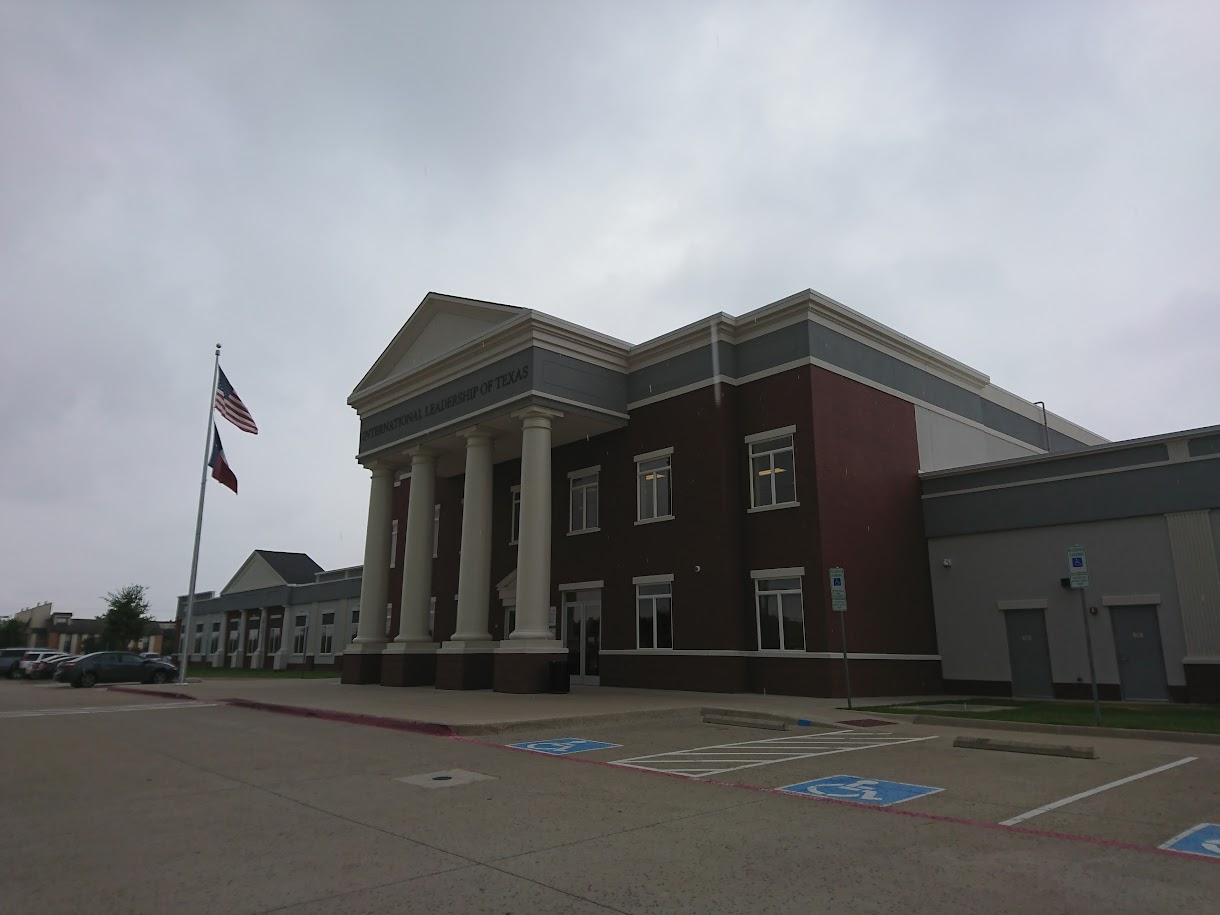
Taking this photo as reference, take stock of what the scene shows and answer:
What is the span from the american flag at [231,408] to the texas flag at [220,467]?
2114 millimetres

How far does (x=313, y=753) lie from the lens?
1217 cm

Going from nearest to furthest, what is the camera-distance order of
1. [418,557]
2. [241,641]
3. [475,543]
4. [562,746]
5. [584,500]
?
[562,746] → [475,543] → [584,500] → [418,557] → [241,641]

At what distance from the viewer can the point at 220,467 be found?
3259 centimetres

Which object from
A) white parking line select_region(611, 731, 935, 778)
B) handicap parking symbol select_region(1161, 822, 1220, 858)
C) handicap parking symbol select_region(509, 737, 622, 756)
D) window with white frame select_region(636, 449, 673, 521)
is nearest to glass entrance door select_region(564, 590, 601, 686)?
window with white frame select_region(636, 449, 673, 521)

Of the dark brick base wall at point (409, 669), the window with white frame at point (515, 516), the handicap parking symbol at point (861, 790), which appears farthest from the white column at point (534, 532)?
the handicap parking symbol at point (861, 790)

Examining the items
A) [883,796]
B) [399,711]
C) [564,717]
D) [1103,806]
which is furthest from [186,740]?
[1103,806]

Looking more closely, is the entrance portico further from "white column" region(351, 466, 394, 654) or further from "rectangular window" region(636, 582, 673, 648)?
"rectangular window" region(636, 582, 673, 648)

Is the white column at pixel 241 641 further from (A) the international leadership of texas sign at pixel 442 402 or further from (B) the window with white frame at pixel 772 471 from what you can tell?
(B) the window with white frame at pixel 772 471

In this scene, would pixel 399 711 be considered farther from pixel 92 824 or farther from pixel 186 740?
pixel 92 824

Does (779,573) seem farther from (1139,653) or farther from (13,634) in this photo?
(13,634)

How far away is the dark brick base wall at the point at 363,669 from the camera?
3070 cm

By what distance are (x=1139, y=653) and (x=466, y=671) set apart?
18656 mm

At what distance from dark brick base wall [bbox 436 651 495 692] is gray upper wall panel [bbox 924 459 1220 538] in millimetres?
14629

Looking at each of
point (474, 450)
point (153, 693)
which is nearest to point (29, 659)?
point (153, 693)
